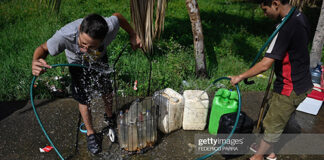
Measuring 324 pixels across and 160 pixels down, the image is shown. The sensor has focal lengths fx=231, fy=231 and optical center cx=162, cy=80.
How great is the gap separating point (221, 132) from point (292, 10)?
4.73ft

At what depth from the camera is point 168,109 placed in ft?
9.46

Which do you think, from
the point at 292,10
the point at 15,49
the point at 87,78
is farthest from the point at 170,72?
the point at 15,49

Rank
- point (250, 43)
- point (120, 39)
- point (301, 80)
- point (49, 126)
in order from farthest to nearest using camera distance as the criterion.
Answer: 1. point (250, 43)
2. point (120, 39)
3. point (49, 126)
4. point (301, 80)

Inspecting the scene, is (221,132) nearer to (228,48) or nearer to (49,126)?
(49,126)

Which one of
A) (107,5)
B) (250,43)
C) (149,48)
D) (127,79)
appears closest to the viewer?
(127,79)

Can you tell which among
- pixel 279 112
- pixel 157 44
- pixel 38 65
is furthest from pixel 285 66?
pixel 157 44

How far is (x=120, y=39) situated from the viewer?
5.38 m

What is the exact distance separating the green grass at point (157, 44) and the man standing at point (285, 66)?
1.71 meters

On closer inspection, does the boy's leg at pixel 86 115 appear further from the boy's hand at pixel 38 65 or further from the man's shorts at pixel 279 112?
the man's shorts at pixel 279 112

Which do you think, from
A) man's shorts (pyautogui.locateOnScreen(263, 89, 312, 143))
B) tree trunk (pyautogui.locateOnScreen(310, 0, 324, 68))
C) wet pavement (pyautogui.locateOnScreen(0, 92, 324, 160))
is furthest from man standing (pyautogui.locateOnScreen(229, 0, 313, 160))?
tree trunk (pyautogui.locateOnScreen(310, 0, 324, 68))

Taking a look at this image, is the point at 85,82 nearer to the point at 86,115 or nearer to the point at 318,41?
the point at 86,115

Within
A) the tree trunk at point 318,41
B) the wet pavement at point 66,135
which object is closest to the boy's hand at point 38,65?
the wet pavement at point 66,135

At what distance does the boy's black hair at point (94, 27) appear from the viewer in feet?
6.89

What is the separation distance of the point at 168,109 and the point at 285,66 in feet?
4.54
